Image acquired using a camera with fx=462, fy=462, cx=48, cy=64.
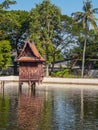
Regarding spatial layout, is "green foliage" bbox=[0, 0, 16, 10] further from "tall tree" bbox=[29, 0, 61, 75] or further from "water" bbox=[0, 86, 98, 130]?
"water" bbox=[0, 86, 98, 130]

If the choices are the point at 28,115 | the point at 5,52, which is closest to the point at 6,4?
the point at 5,52

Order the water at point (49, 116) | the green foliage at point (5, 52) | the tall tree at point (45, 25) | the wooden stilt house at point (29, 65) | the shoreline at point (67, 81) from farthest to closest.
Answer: the tall tree at point (45, 25) → the green foliage at point (5, 52) → the shoreline at point (67, 81) → the wooden stilt house at point (29, 65) → the water at point (49, 116)

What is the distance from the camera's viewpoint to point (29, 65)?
74250 mm

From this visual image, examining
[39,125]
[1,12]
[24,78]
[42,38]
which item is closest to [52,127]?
[39,125]

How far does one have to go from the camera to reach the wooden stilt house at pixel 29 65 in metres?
73.0

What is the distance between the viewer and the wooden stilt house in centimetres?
7299

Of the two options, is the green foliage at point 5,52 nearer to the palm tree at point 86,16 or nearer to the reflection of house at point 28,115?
the palm tree at point 86,16

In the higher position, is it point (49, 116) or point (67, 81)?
point (67, 81)

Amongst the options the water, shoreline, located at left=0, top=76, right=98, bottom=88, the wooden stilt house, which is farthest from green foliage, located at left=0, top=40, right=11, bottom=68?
the water

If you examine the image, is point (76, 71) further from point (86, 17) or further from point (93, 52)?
point (86, 17)

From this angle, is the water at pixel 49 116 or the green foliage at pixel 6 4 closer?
the water at pixel 49 116

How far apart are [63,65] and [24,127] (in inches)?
3597

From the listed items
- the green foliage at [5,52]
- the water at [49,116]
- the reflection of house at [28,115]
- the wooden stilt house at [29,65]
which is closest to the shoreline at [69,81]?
the green foliage at [5,52]

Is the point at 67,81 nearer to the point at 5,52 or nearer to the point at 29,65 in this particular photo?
the point at 5,52
